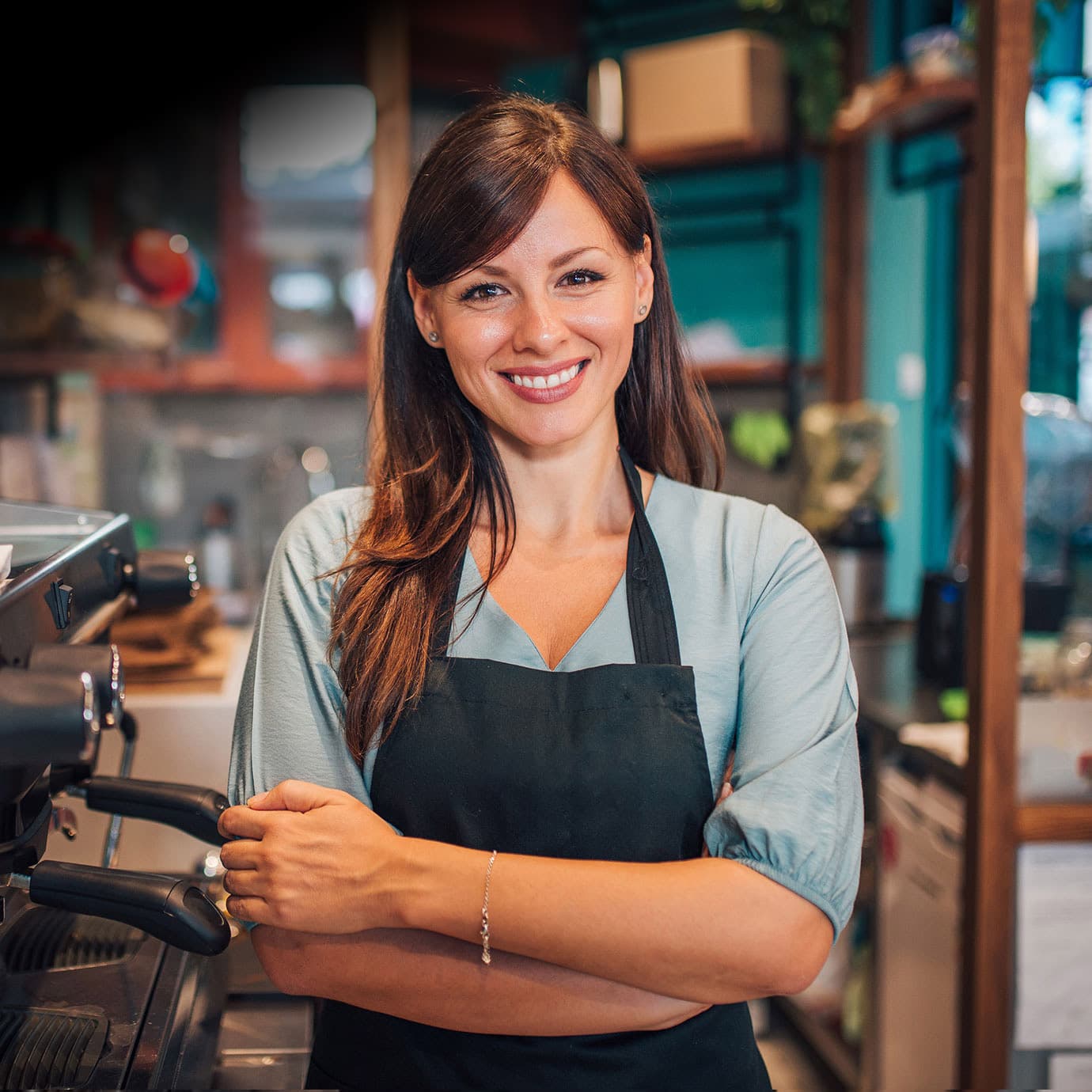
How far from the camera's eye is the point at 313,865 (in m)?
1.08

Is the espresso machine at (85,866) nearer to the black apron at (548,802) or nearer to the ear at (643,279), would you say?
the black apron at (548,802)

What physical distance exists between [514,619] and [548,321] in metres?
0.32

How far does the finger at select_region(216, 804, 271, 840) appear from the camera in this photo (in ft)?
3.63

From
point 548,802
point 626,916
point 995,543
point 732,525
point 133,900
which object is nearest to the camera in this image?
point 133,900

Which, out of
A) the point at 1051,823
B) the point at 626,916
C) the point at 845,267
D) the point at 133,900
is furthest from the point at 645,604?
the point at 845,267

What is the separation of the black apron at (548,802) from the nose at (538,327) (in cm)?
33

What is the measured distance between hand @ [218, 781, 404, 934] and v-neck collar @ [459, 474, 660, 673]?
25 centimetres

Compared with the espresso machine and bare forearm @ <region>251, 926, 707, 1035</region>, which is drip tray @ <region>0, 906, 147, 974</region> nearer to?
the espresso machine

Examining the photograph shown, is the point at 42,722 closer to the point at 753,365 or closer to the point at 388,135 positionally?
the point at 388,135

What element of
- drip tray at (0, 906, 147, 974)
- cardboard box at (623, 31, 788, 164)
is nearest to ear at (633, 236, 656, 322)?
drip tray at (0, 906, 147, 974)

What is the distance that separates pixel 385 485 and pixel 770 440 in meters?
2.67

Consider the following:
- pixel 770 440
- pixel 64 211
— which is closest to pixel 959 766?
pixel 770 440

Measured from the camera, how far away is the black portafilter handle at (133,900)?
900 mm

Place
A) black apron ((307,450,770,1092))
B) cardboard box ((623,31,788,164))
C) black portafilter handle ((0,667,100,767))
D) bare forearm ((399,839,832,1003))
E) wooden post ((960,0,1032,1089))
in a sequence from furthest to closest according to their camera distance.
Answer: cardboard box ((623,31,788,164)) → wooden post ((960,0,1032,1089)) → black apron ((307,450,770,1092)) → bare forearm ((399,839,832,1003)) → black portafilter handle ((0,667,100,767))
